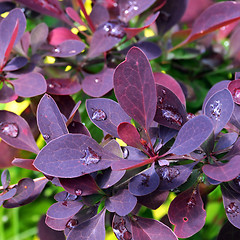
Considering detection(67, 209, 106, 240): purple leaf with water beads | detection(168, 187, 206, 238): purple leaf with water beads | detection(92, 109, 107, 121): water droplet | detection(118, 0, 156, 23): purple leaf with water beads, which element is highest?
detection(118, 0, 156, 23): purple leaf with water beads

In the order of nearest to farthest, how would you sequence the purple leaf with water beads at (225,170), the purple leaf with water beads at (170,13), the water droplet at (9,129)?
1. the purple leaf with water beads at (225,170)
2. the water droplet at (9,129)
3. the purple leaf with water beads at (170,13)

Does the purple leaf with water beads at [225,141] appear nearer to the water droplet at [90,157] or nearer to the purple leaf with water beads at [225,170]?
the purple leaf with water beads at [225,170]

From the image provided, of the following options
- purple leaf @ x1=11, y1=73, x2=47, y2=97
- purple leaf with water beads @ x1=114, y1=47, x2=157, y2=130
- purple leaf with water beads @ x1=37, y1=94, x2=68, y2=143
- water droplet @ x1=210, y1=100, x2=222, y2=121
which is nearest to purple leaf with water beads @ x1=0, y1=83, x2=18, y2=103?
purple leaf @ x1=11, y1=73, x2=47, y2=97

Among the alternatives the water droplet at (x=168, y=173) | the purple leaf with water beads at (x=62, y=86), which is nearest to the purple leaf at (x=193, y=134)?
the water droplet at (x=168, y=173)

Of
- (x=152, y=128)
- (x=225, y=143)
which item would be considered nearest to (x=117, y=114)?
(x=152, y=128)

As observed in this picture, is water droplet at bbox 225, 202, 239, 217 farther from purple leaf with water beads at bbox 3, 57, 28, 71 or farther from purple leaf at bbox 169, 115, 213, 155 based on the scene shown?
purple leaf with water beads at bbox 3, 57, 28, 71

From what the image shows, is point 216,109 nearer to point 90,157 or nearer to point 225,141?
point 225,141
